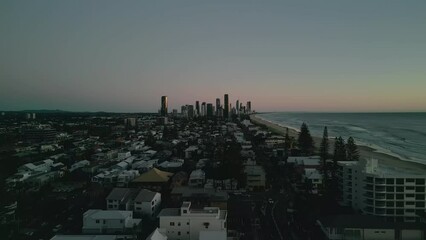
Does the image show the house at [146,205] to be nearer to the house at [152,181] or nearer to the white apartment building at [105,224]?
the white apartment building at [105,224]

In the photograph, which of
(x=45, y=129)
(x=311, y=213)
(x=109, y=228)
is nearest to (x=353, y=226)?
(x=311, y=213)

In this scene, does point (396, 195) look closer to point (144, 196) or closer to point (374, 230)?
point (374, 230)

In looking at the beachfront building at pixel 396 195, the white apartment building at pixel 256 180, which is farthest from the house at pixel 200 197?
the beachfront building at pixel 396 195

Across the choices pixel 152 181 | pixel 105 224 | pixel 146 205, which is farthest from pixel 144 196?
pixel 152 181

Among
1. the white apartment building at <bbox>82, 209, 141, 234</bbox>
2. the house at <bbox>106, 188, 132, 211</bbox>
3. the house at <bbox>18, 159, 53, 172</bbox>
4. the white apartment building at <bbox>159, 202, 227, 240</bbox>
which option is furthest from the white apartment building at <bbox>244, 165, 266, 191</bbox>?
the house at <bbox>18, 159, 53, 172</bbox>

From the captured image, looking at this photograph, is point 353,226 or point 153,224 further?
point 153,224

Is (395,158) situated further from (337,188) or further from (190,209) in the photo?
(190,209)

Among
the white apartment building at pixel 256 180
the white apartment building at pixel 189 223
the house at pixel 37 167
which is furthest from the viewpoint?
the house at pixel 37 167

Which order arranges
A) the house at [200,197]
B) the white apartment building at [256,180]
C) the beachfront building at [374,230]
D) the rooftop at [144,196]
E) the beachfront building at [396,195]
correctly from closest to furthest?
the beachfront building at [374,230]
the beachfront building at [396,195]
the house at [200,197]
the rooftop at [144,196]
the white apartment building at [256,180]
